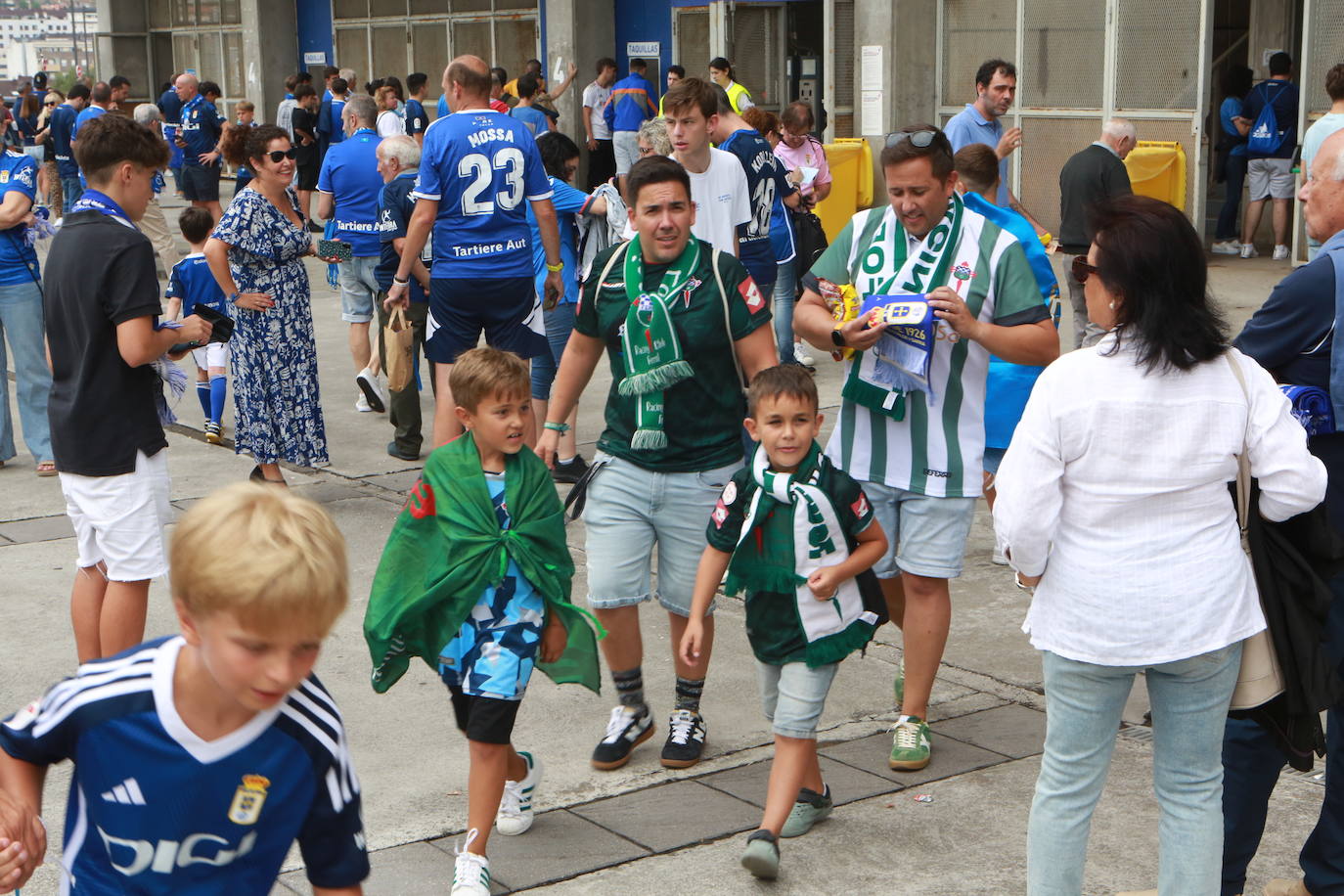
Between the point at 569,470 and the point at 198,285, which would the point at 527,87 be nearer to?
the point at 198,285

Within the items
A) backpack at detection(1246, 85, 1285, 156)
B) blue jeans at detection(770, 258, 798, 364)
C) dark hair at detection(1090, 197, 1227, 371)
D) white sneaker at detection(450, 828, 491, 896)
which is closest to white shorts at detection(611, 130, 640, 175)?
backpack at detection(1246, 85, 1285, 156)

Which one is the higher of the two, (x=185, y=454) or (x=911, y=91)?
(x=911, y=91)

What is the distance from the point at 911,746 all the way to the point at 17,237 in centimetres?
566

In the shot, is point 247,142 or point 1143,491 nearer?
point 1143,491

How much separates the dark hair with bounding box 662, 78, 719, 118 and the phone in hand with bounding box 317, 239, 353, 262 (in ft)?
9.71

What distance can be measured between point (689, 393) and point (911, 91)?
12747 millimetres

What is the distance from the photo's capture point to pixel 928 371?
4.54m

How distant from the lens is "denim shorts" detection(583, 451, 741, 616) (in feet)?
14.8

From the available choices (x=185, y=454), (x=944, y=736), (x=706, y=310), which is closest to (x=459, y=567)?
(x=706, y=310)

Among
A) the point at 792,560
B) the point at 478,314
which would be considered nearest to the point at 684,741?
the point at 792,560

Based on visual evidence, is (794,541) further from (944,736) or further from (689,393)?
(944,736)

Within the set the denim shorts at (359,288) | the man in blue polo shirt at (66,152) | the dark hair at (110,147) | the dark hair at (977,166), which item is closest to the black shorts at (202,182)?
the man in blue polo shirt at (66,152)

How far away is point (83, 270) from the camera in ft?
15.7

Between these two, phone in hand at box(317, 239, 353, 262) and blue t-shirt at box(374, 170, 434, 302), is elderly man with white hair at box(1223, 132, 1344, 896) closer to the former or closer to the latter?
blue t-shirt at box(374, 170, 434, 302)
